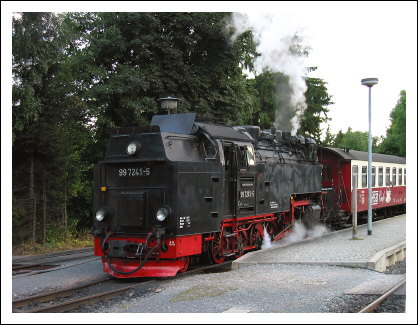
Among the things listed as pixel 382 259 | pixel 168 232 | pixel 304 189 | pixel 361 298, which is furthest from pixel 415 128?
pixel 304 189

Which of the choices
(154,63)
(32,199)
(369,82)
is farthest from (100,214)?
(369,82)

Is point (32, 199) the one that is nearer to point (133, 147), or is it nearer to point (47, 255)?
point (47, 255)

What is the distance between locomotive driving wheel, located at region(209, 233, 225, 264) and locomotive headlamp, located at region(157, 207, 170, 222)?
160cm

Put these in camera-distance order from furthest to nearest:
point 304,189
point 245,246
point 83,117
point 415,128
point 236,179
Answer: point 83,117 < point 304,189 < point 245,246 < point 236,179 < point 415,128

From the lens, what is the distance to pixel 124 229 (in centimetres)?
831

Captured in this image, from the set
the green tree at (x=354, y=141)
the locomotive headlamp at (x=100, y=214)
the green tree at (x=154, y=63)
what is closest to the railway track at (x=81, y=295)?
the locomotive headlamp at (x=100, y=214)

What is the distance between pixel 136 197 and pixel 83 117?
764 cm

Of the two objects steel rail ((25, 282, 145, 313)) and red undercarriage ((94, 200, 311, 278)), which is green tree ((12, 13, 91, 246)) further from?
steel rail ((25, 282, 145, 313))

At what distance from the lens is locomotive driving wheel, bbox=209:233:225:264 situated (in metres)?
9.16

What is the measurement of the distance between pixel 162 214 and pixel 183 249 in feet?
2.51

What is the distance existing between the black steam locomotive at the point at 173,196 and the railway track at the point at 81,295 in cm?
22

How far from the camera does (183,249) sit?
802 centimetres

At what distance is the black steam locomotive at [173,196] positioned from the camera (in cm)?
796

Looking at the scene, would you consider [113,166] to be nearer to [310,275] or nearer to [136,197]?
[136,197]
